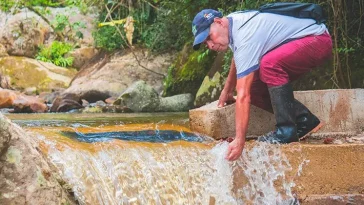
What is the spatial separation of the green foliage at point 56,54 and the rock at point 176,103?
7.24m

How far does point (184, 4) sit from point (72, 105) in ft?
8.37

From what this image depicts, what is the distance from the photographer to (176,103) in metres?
8.62

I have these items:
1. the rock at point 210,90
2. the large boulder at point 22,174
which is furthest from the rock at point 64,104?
the large boulder at point 22,174

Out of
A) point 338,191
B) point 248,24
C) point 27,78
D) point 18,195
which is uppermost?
point 248,24

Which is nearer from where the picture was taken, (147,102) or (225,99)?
(225,99)

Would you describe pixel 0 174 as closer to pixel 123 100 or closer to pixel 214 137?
pixel 214 137

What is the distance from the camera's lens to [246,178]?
3715 mm

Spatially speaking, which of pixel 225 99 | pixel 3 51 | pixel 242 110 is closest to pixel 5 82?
pixel 3 51

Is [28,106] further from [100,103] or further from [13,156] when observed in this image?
[13,156]

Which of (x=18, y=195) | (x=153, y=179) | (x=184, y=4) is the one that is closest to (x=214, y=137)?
(x=153, y=179)

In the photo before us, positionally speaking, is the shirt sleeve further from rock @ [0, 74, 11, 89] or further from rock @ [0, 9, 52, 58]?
rock @ [0, 9, 52, 58]

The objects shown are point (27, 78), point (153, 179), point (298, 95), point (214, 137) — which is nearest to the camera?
point (153, 179)

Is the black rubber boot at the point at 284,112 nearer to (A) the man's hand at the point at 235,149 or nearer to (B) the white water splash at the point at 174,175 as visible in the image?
(B) the white water splash at the point at 174,175

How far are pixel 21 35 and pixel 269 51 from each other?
12.8m
